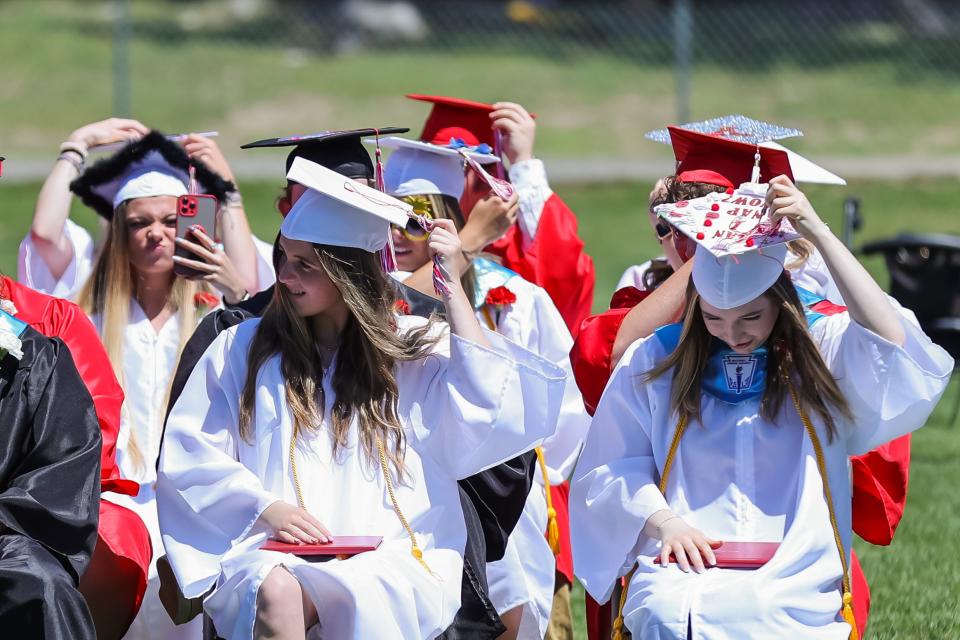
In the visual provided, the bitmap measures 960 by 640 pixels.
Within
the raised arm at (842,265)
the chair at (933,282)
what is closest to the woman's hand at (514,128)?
the raised arm at (842,265)

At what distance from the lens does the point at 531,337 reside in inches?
227

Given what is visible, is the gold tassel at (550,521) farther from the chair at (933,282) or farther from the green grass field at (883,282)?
the chair at (933,282)

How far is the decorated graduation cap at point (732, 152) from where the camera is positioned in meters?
4.60

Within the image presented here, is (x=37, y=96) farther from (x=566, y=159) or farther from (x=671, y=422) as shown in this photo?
(x=671, y=422)

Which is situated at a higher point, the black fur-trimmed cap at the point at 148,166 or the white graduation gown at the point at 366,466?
the black fur-trimmed cap at the point at 148,166

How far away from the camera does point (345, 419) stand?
4355 millimetres

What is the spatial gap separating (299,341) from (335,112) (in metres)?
15.1

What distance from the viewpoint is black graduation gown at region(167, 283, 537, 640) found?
4.41m

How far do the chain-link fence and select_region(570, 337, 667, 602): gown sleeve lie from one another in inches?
498

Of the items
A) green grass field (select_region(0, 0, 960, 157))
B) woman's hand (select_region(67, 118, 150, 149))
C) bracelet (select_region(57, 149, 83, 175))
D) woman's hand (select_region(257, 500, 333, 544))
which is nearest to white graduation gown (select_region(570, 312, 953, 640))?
woman's hand (select_region(257, 500, 333, 544))

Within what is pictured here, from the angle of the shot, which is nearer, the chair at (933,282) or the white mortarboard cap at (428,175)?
the white mortarboard cap at (428,175)

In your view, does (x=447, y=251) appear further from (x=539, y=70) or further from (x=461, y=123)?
(x=539, y=70)

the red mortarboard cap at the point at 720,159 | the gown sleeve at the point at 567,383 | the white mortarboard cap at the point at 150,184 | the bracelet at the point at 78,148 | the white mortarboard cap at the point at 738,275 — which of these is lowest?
the gown sleeve at the point at 567,383

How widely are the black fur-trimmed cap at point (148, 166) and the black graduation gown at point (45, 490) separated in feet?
5.01
